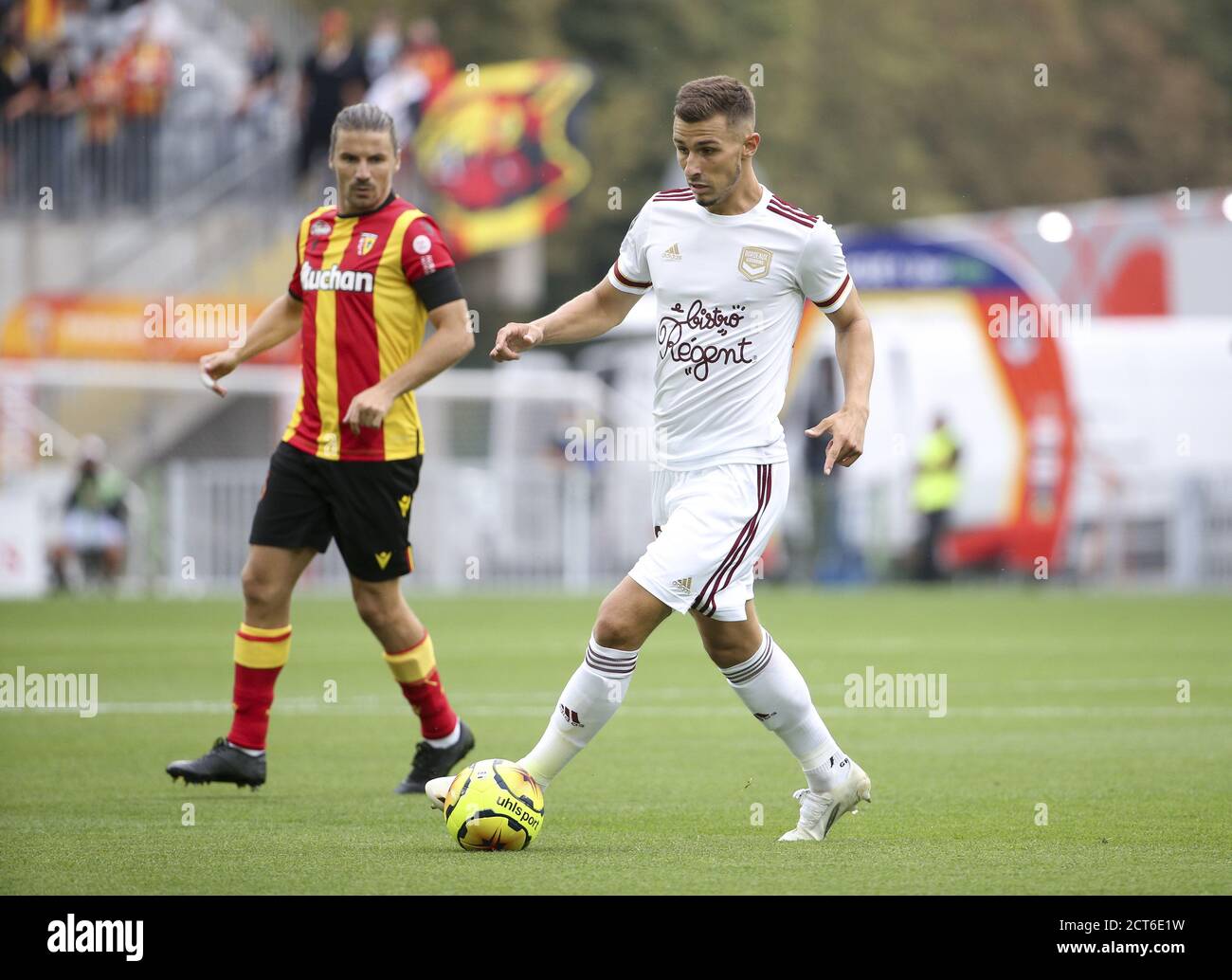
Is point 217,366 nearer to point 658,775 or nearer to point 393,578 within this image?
point 393,578

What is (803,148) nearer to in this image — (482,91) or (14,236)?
(482,91)

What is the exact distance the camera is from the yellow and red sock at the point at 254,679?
317 inches

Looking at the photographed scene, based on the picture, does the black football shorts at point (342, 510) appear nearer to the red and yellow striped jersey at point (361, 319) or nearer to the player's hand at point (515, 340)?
the red and yellow striped jersey at point (361, 319)

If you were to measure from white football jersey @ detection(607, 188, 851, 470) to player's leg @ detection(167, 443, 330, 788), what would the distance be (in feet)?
5.82

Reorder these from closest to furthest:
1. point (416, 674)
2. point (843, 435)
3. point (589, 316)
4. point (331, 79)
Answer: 1. point (843, 435)
2. point (589, 316)
3. point (416, 674)
4. point (331, 79)

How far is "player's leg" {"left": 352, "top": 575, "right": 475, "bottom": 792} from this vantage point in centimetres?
812

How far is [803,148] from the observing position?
48.3m

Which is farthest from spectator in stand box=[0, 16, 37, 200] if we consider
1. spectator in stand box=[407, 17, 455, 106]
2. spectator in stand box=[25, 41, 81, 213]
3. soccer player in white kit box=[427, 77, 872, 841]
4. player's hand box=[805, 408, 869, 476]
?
player's hand box=[805, 408, 869, 476]

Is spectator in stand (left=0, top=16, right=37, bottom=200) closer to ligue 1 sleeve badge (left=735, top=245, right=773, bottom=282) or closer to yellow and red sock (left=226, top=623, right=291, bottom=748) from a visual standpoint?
yellow and red sock (left=226, top=623, right=291, bottom=748)

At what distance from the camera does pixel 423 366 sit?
305 inches

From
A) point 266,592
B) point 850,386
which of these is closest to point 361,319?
point 266,592

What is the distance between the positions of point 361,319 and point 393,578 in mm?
993

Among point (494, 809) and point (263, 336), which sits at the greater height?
point (263, 336)
